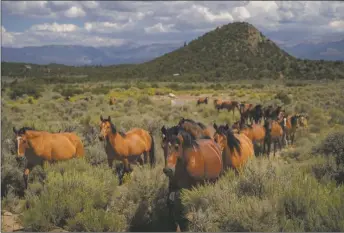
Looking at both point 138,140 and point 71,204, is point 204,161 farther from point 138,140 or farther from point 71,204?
point 138,140

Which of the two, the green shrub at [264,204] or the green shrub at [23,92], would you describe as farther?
the green shrub at [23,92]

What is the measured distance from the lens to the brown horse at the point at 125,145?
35.0 feet

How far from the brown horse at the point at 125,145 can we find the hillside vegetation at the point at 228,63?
83.1m

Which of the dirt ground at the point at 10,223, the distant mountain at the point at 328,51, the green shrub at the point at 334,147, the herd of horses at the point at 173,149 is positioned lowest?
the dirt ground at the point at 10,223

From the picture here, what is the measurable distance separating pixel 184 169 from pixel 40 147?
450 cm

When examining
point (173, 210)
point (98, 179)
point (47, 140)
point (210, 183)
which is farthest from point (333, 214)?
point (47, 140)

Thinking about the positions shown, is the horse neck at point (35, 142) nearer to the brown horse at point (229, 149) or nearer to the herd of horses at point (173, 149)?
the herd of horses at point (173, 149)

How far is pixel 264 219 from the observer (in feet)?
19.3

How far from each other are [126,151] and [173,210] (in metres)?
3.79

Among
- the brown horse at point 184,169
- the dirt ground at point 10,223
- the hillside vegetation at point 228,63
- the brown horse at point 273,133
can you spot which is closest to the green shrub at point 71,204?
the dirt ground at point 10,223

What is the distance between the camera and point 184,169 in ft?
24.0

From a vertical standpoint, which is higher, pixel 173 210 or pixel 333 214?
pixel 333 214

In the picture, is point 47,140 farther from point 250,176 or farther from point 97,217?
point 250,176

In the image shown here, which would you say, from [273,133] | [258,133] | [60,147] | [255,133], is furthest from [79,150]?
[273,133]
